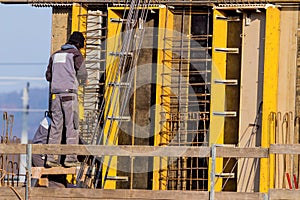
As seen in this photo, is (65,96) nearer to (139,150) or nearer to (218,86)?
(139,150)

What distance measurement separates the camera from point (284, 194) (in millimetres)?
13398

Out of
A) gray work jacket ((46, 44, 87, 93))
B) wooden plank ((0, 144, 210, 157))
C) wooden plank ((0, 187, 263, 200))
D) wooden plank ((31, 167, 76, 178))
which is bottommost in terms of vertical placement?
wooden plank ((0, 187, 263, 200))

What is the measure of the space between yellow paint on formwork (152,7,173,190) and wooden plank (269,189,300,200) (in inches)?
149

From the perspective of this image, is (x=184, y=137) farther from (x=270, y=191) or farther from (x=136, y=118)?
(x=270, y=191)

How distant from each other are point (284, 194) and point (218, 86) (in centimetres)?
377

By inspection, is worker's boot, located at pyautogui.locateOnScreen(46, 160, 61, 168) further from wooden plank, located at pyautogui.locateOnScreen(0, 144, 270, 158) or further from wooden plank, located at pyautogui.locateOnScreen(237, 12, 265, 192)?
wooden plank, located at pyautogui.locateOnScreen(237, 12, 265, 192)

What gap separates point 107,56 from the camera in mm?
17438

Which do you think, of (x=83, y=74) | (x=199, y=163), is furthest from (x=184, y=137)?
(x=83, y=74)

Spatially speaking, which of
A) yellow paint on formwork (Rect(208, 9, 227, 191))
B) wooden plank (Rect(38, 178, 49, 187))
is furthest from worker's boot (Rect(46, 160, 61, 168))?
yellow paint on formwork (Rect(208, 9, 227, 191))

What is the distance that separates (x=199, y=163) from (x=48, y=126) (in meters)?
3.05

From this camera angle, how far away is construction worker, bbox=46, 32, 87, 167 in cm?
1473

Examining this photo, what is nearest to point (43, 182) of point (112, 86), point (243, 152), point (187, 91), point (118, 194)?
point (118, 194)

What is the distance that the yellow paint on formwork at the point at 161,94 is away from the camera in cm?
1702

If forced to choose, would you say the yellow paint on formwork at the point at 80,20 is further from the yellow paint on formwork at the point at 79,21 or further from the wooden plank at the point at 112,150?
the wooden plank at the point at 112,150
